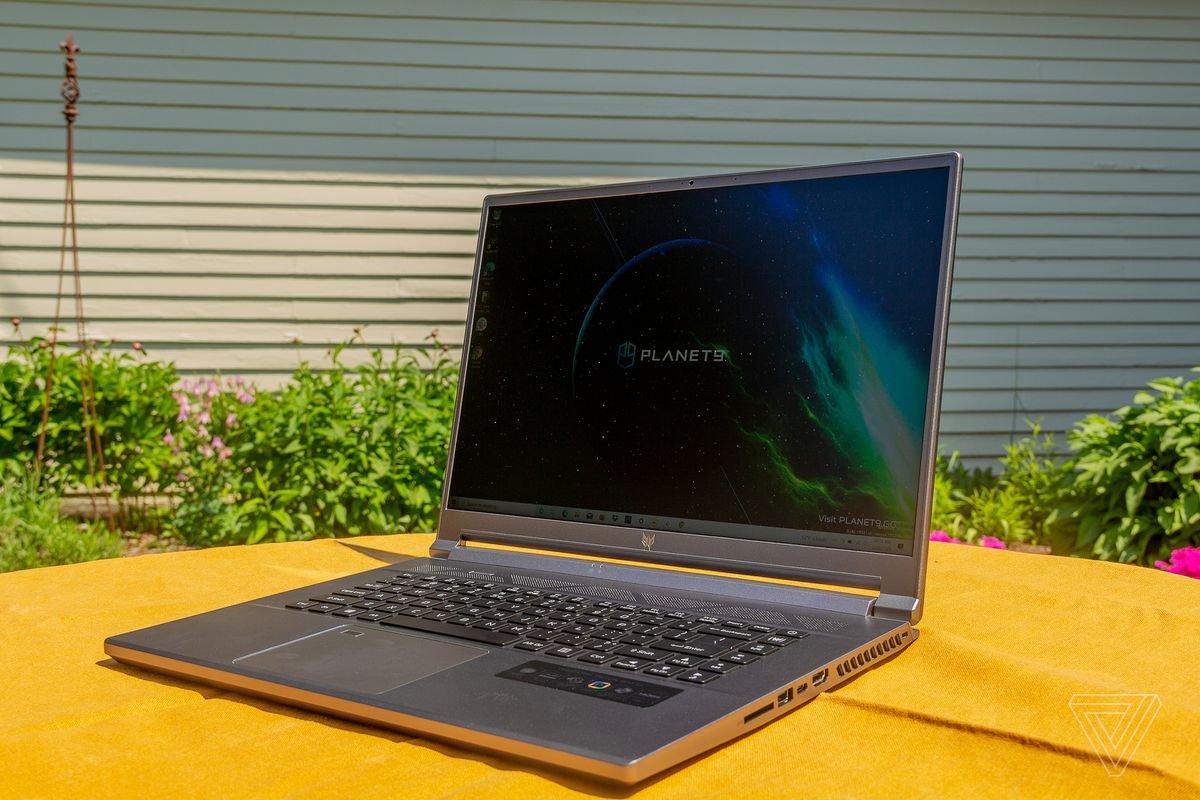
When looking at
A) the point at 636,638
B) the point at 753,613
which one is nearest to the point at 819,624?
the point at 753,613

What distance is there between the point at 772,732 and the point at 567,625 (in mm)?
249

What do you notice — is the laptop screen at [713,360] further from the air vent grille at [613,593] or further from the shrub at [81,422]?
the shrub at [81,422]

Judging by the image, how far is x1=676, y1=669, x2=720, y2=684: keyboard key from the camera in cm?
76

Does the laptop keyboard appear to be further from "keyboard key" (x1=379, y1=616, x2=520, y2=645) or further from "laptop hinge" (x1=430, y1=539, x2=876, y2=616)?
"laptop hinge" (x1=430, y1=539, x2=876, y2=616)

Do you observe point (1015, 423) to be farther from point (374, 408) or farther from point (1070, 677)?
point (1070, 677)


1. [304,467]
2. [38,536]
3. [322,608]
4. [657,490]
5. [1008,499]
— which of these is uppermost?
[657,490]

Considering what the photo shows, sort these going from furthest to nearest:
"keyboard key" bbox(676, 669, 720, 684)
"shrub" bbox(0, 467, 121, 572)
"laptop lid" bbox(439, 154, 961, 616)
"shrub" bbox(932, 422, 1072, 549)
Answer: "shrub" bbox(932, 422, 1072, 549), "shrub" bbox(0, 467, 121, 572), "laptop lid" bbox(439, 154, 961, 616), "keyboard key" bbox(676, 669, 720, 684)

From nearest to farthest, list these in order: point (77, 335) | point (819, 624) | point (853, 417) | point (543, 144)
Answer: point (819, 624), point (853, 417), point (77, 335), point (543, 144)

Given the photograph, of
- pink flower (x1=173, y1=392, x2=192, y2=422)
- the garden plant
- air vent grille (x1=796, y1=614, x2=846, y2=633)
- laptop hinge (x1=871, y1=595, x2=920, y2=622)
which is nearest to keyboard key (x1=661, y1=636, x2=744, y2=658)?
air vent grille (x1=796, y1=614, x2=846, y2=633)

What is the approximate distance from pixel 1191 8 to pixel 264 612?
6682mm

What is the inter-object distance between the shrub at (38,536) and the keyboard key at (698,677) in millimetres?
3596

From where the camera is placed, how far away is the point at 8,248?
5.12 metres

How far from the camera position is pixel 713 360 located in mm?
1198

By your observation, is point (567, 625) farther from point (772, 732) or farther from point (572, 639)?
point (772, 732)
